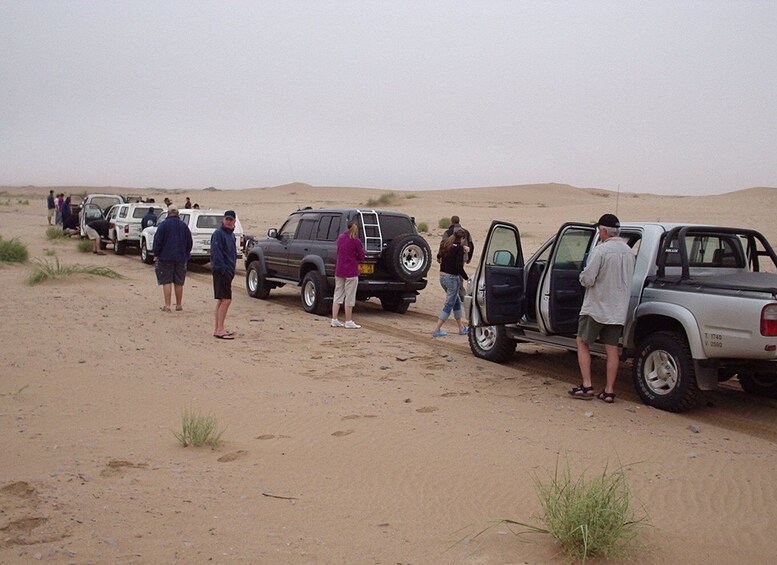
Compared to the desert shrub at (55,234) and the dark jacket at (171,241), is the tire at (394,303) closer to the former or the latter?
the dark jacket at (171,241)

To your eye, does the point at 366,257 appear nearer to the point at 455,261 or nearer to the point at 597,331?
the point at 455,261

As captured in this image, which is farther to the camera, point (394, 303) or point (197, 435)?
point (394, 303)

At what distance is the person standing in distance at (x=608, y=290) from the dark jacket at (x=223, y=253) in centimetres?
539

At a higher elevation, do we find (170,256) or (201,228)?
(201,228)

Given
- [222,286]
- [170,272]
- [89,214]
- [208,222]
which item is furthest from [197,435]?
[89,214]

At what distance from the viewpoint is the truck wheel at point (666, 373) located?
23.2 feet

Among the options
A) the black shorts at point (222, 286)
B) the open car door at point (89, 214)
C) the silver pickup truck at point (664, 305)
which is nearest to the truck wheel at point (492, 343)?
the silver pickup truck at point (664, 305)

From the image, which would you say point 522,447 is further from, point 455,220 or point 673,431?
point 455,220

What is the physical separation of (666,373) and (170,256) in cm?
873

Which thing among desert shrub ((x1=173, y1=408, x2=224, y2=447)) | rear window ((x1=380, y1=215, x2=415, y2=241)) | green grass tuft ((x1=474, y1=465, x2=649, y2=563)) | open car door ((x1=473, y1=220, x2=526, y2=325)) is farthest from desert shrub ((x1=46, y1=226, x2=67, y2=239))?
green grass tuft ((x1=474, y1=465, x2=649, y2=563))

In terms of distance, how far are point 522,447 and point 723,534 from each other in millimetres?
1848

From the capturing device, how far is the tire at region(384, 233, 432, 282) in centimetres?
1258

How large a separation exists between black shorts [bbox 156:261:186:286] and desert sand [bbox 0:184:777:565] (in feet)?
6.80

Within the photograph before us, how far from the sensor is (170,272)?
42.7 feet
